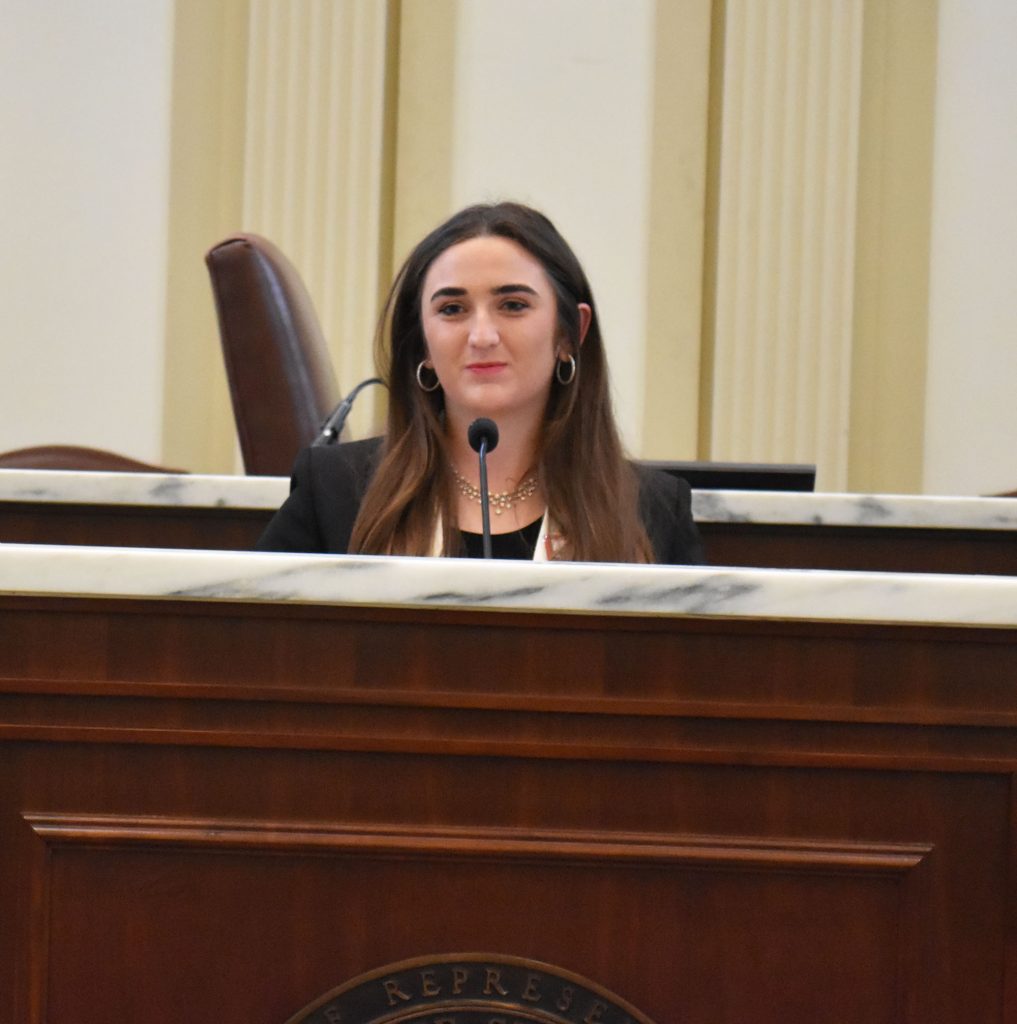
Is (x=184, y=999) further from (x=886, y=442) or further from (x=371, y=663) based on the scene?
(x=886, y=442)

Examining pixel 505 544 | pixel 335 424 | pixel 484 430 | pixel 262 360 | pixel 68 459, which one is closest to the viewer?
pixel 484 430

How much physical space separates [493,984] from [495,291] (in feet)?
3.63

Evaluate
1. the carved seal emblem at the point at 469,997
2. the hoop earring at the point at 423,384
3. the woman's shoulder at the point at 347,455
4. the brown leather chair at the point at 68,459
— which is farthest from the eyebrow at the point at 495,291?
the brown leather chair at the point at 68,459

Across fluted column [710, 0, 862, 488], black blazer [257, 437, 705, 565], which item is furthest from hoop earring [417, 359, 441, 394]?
fluted column [710, 0, 862, 488]

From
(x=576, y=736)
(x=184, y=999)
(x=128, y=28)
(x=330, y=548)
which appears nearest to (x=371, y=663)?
(x=576, y=736)

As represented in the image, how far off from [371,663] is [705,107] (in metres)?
3.46

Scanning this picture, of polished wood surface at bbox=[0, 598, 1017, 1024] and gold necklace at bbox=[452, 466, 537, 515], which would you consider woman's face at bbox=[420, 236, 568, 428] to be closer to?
gold necklace at bbox=[452, 466, 537, 515]

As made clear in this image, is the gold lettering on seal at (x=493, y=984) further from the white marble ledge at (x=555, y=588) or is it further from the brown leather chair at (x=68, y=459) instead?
the brown leather chair at (x=68, y=459)

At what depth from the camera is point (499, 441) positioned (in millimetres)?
2010

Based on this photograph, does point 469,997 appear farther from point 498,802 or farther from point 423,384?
point 423,384

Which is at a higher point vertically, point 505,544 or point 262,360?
point 262,360

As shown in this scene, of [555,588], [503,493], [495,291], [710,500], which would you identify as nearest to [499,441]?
[503,493]

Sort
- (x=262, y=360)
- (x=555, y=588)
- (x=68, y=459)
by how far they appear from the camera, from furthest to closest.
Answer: (x=68, y=459) → (x=262, y=360) → (x=555, y=588)

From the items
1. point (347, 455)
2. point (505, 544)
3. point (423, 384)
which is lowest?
point (505, 544)
